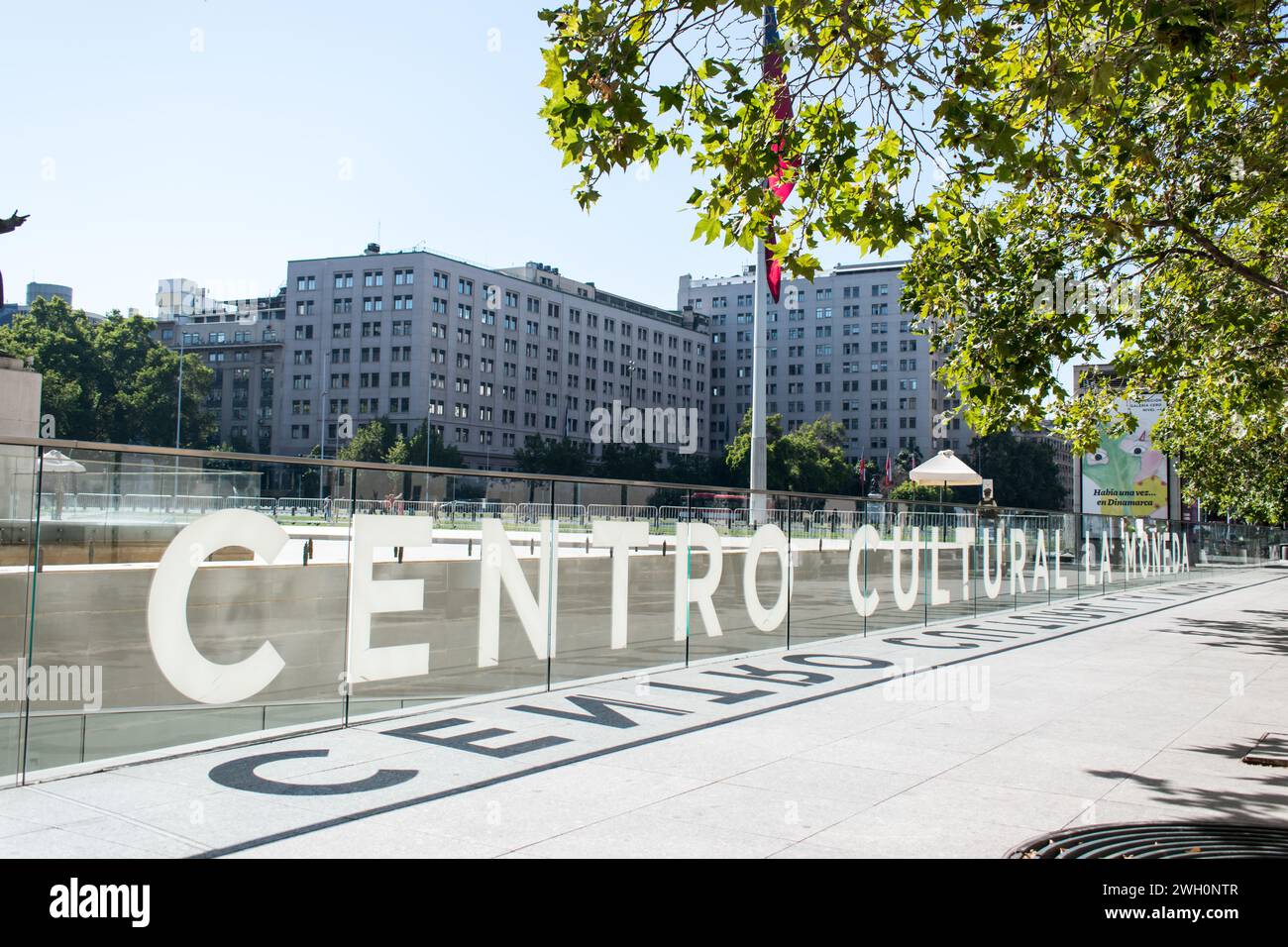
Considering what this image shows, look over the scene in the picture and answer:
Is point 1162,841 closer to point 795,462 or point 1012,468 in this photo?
point 795,462

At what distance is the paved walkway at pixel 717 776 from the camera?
4730mm

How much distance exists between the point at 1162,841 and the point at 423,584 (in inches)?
201

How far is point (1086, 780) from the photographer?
606 centimetres

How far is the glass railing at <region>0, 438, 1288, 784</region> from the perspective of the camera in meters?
5.98

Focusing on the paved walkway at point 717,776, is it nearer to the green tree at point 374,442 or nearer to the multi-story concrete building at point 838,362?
the green tree at point 374,442

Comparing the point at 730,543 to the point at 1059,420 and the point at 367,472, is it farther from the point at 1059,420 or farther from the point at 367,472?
the point at 1059,420

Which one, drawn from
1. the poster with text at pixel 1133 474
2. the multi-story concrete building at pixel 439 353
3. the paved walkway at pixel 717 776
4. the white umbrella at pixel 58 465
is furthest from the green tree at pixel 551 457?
the white umbrella at pixel 58 465

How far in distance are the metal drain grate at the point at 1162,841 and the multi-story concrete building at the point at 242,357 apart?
375 ft

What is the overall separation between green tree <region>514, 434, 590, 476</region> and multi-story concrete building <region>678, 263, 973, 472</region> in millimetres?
43721

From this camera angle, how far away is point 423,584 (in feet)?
25.4

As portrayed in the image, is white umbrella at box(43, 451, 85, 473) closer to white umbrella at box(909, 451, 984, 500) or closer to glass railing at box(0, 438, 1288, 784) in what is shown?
glass railing at box(0, 438, 1288, 784)

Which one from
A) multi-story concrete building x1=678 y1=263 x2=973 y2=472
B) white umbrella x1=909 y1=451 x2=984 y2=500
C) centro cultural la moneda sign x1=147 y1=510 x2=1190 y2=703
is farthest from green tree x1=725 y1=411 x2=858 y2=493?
centro cultural la moneda sign x1=147 y1=510 x2=1190 y2=703
